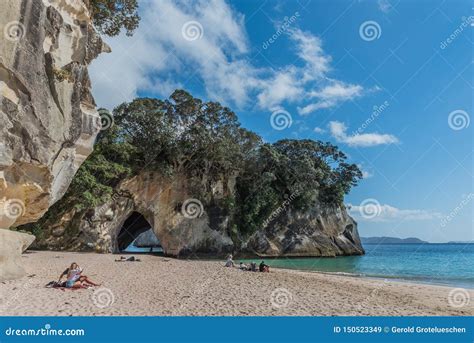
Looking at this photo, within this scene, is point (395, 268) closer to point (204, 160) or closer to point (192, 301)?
point (204, 160)

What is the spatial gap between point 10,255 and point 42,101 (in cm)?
504

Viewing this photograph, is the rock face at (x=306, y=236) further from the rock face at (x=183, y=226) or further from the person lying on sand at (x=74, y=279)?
the person lying on sand at (x=74, y=279)

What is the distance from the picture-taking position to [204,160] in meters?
30.0

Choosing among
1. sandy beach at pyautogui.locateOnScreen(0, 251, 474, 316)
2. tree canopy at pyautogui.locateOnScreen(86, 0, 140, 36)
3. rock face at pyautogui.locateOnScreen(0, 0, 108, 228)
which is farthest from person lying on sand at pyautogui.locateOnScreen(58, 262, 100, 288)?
tree canopy at pyautogui.locateOnScreen(86, 0, 140, 36)

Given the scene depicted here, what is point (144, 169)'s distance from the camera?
29.0 metres

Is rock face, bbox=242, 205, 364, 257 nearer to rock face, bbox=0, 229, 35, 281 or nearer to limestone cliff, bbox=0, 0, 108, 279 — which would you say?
limestone cliff, bbox=0, 0, 108, 279

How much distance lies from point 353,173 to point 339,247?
33.1ft

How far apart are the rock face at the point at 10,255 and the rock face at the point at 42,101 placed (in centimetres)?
80

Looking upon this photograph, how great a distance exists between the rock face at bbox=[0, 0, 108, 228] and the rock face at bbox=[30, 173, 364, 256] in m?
13.7

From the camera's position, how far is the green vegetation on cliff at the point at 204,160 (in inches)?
970

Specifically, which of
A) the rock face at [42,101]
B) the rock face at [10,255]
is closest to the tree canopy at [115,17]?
the rock face at [42,101]

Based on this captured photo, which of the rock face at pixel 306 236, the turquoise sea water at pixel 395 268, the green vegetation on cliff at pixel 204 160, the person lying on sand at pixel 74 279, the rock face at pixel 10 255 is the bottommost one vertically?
the turquoise sea water at pixel 395 268
